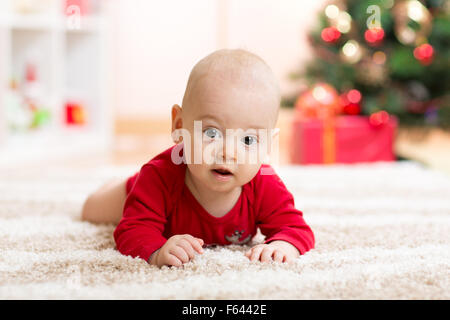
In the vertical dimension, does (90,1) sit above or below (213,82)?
above

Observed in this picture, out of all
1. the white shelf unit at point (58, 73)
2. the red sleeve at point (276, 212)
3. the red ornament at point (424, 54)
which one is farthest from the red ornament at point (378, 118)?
the red sleeve at point (276, 212)

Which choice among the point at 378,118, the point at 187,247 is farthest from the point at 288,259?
the point at 378,118

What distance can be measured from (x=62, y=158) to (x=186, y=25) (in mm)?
1098

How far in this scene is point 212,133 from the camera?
0.74 m

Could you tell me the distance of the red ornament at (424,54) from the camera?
207 cm

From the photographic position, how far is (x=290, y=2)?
114 inches

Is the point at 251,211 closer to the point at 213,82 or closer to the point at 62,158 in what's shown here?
the point at 213,82

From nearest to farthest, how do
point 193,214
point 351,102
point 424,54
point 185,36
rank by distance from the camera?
1. point 193,214
2. point 424,54
3. point 351,102
4. point 185,36

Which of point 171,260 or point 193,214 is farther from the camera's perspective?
point 193,214

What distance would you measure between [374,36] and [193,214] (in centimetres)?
154

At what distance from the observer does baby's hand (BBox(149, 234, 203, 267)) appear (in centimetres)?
72

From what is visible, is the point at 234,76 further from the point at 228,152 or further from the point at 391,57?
the point at 391,57

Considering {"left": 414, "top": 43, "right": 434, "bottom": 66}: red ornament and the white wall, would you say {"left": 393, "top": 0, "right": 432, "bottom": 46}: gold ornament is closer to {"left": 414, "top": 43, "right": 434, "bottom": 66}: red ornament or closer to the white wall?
{"left": 414, "top": 43, "right": 434, "bottom": 66}: red ornament
